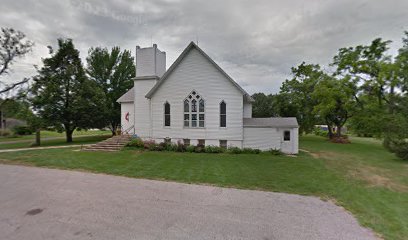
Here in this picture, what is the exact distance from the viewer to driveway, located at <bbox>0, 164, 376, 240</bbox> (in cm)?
399

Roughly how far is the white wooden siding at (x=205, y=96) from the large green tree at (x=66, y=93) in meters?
12.3

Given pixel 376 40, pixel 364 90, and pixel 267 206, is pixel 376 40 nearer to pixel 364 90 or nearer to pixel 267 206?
pixel 364 90

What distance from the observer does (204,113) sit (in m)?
16.5

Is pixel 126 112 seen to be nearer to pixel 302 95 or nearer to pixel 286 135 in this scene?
pixel 286 135

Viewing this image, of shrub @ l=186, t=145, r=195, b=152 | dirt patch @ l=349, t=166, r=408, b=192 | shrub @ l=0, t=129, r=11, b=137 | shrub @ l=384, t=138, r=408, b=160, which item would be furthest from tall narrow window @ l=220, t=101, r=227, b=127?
shrub @ l=0, t=129, r=11, b=137

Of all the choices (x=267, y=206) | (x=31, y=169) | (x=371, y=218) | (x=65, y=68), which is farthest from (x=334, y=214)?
(x=65, y=68)

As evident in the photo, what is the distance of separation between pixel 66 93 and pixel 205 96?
1800 cm

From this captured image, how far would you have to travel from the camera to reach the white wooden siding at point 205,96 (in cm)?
1606

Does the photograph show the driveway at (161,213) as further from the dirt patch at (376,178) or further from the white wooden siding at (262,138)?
the white wooden siding at (262,138)

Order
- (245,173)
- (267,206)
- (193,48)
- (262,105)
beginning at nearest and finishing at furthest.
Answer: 1. (267,206)
2. (245,173)
3. (193,48)
4. (262,105)

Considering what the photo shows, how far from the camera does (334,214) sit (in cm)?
493

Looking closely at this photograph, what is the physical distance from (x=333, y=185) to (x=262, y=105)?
30247 mm

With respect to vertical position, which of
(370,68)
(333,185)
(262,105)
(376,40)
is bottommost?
(333,185)

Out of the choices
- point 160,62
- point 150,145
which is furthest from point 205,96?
point 160,62
